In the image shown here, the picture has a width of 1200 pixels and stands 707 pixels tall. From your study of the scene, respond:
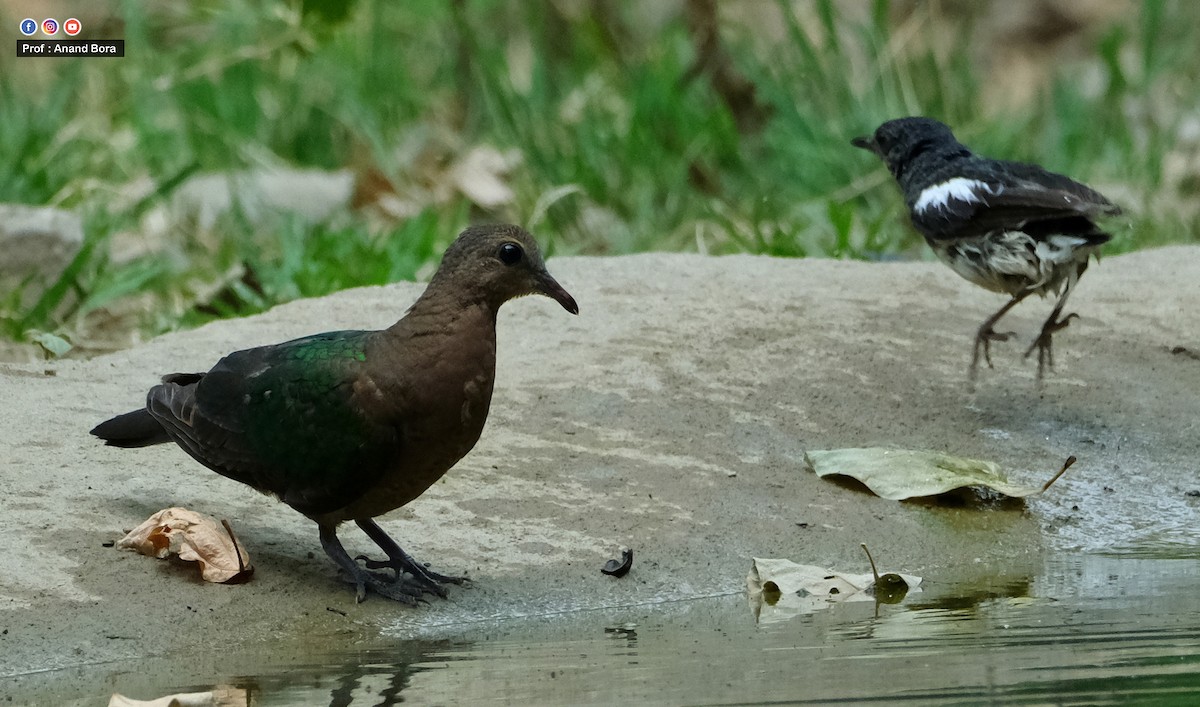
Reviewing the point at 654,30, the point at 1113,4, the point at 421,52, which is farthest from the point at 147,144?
the point at 1113,4

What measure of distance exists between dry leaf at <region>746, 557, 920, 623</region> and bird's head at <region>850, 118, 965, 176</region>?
91.2 inches

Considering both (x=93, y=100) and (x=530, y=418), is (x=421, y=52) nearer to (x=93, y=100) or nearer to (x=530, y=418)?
(x=93, y=100)

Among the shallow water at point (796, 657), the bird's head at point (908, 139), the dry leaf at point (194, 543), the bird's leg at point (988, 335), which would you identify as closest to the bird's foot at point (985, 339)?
the bird's leg at point (988, 335)

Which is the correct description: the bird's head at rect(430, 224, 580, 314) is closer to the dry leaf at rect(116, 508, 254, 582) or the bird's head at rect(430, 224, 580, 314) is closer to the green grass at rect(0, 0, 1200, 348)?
the dry leaf at rect(116, 508, 254, 582)

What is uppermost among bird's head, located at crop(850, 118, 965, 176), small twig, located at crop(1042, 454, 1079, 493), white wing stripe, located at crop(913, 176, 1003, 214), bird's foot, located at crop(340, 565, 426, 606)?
bird's head, located at crop(850, 118, 965, 176)

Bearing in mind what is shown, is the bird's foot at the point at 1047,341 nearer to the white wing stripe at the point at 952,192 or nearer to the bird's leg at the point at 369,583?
the white wing stripe at the point at 952,192

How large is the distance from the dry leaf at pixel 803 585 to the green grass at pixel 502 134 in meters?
3.42

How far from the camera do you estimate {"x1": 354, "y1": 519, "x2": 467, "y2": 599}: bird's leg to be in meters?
3.89

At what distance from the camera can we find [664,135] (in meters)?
9.16

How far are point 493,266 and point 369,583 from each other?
0.82 metres

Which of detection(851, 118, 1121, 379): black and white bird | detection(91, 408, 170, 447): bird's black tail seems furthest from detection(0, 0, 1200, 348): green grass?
detection(91, 408, 170, 447): bird's black tail

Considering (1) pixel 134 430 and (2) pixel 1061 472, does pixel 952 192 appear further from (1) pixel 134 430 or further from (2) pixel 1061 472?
(1) pixel 134 430

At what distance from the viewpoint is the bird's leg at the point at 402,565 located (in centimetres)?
389

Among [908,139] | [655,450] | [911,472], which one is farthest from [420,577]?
[908,139]
